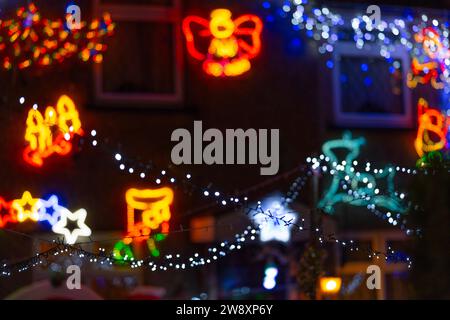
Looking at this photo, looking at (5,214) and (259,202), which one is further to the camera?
(259,202)

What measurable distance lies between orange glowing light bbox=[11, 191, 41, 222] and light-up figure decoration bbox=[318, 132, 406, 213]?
2559 millimetres

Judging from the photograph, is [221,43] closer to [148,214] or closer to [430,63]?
[148,214]

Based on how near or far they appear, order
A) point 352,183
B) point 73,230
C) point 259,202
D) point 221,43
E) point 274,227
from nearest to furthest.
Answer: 1. point 73,230
2. point 259,202
3. point 274,227
4. point 221,43
5. point 352,183

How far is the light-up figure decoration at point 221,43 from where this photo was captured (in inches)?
327

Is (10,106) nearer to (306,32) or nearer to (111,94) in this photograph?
(111,94)

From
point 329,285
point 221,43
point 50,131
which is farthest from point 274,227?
point 50,131

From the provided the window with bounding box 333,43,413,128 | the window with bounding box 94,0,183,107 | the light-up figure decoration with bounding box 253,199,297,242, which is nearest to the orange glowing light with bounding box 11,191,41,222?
the window with bounding box 94,0,183,107

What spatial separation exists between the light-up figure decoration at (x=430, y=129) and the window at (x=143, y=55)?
240cm

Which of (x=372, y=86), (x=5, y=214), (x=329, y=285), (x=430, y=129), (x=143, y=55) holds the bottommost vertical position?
(x=329, y=285)

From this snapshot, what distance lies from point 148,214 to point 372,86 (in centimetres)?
272

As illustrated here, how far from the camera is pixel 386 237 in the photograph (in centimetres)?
871

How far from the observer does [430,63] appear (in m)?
8.89

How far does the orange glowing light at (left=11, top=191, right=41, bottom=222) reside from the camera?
7723 millimetres

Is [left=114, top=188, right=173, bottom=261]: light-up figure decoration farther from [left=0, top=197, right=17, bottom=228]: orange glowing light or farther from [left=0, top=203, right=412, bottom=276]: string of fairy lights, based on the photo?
[left=0, top=197, right=17, bottom=228]: orange glowing light
